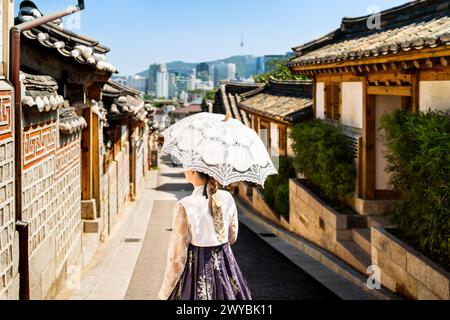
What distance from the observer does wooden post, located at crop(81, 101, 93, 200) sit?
13.2 meters

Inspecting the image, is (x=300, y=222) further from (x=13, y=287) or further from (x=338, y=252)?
(x=13, y=287)

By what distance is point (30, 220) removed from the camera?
23.3 feet

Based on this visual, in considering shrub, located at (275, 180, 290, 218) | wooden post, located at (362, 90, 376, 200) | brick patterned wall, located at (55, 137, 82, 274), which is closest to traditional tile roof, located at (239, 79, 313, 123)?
shrub, located at (275, 180, 290, 218)

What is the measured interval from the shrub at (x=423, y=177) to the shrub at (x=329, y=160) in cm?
398

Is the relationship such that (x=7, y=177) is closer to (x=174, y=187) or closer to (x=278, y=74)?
(x=174, y=187)

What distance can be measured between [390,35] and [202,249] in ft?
32.2

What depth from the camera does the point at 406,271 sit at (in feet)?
29.5

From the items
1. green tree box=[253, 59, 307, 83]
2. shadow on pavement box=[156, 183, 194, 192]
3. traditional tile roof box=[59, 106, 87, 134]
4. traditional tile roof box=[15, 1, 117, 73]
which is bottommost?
shadow on pavement box=[156, 183, 194, 192]

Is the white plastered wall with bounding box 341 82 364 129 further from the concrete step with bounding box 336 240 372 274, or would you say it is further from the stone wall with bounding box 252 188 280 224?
the stone wall with bounding box 252 188 280 224

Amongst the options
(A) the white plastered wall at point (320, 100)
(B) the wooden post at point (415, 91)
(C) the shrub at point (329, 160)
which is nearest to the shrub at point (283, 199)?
(C) the shrub at point (329, 160)

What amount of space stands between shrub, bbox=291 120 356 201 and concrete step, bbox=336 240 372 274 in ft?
5.60

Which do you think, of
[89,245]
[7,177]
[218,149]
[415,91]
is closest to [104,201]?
[89,245]

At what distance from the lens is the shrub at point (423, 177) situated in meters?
8.07
